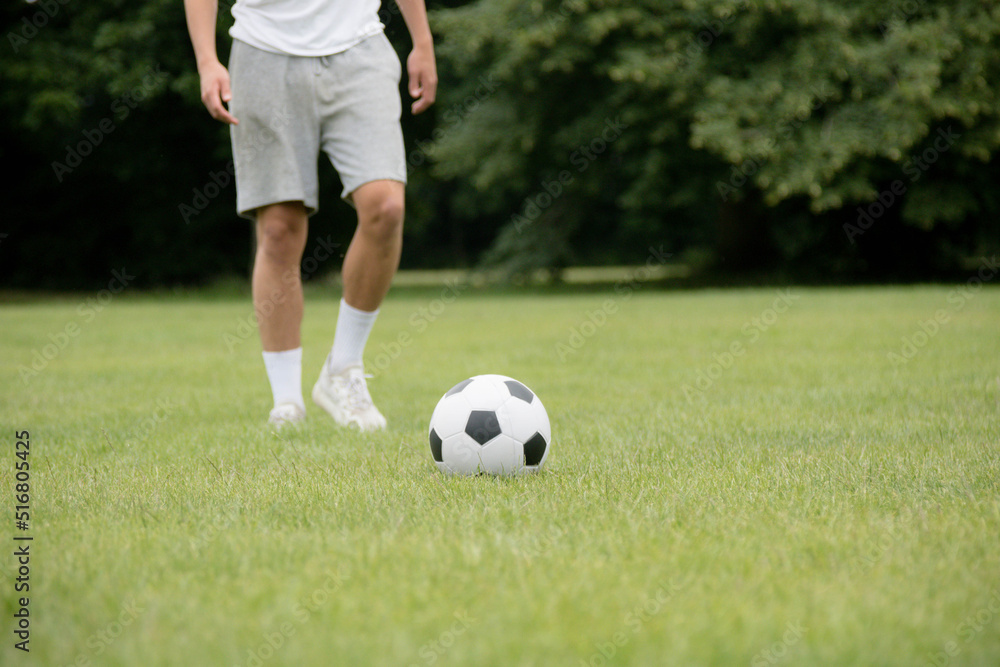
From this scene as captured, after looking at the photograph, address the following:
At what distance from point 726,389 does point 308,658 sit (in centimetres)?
356

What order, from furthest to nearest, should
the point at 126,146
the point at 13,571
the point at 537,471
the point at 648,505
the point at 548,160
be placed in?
1. the point at 126,146
2. the point at 548,160
3. the point at 537,471
4. the point at 648,505
5. the point at 13,571

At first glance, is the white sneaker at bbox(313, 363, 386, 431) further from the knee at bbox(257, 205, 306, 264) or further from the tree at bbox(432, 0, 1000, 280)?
the tree at bbox(432, 0, 1000, 280)

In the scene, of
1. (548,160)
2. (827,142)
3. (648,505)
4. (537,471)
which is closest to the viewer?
(648,505)

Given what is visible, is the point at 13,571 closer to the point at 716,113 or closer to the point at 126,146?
the point at 716,113

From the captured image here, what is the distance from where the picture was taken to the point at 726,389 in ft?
15.4

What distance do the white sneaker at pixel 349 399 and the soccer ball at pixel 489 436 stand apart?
845mm

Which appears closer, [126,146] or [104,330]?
[104,330]

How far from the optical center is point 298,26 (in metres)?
3.62

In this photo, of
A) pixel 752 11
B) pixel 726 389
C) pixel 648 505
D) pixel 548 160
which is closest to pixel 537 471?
pixel 648 505

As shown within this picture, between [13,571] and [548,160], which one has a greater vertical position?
[13,571]

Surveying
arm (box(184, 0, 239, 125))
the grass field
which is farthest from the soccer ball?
arm (box(184, 0, 239, 125))

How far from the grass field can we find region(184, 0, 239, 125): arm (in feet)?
4.17

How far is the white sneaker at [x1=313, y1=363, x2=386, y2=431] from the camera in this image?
12.3 ft

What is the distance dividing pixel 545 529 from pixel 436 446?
81 cm
